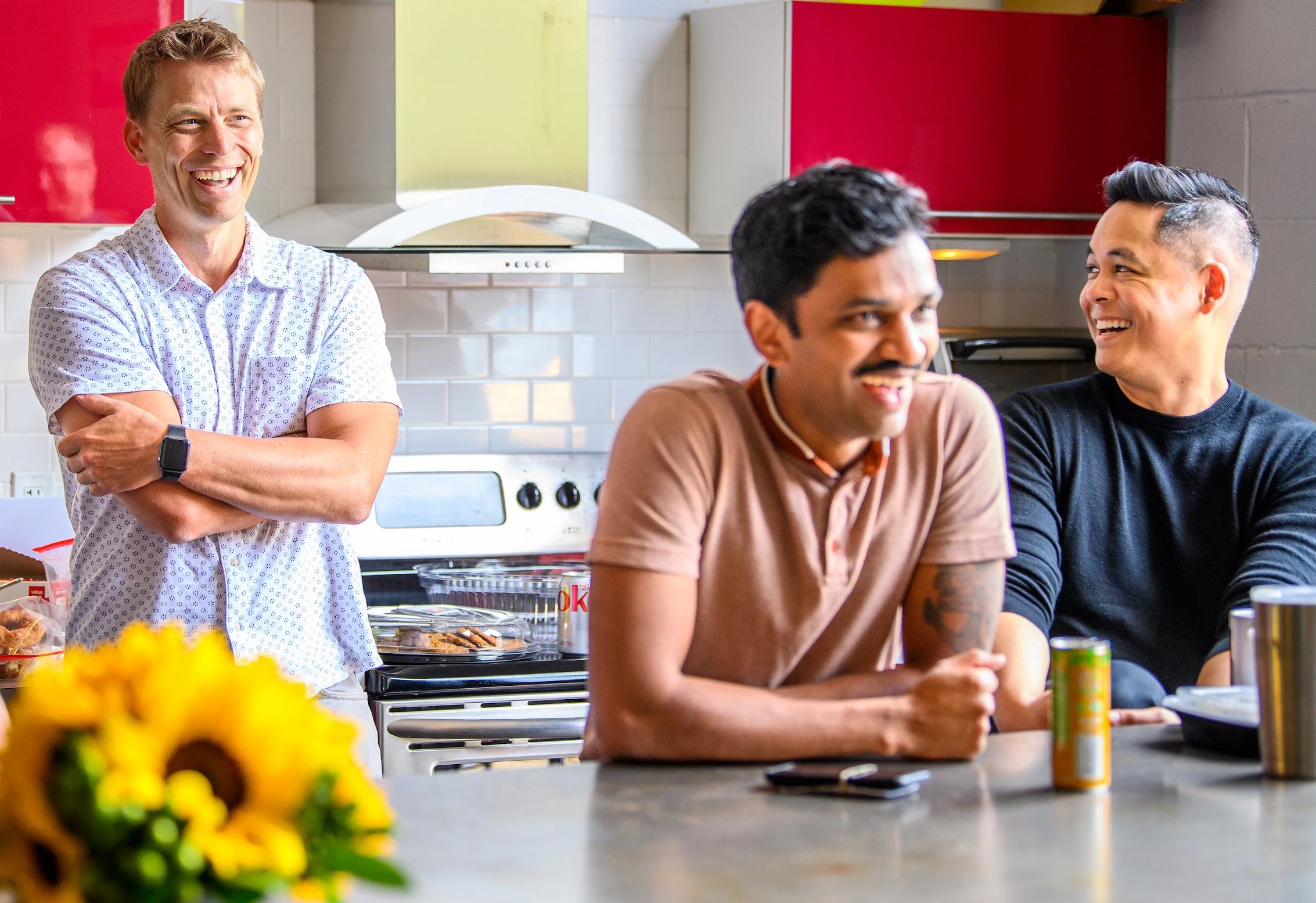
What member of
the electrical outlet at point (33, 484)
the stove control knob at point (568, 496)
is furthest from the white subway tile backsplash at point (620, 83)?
the electrical outlet at point (33, 484)

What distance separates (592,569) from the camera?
1534 mm

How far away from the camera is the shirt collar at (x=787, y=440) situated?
1581 millimetres

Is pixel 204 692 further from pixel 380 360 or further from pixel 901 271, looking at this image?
pixel 380 360

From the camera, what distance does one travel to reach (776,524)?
157cm

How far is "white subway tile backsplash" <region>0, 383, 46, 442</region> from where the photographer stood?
10.9 feet

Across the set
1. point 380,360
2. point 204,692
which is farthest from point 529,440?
point 204,692

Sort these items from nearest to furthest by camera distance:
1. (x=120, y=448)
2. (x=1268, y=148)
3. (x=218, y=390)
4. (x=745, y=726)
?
(x=745, y=726)
(x=120, y=448)
(x=218, y=390)
(x=1268, y=148)

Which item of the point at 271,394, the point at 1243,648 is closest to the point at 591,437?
the point at 271,394

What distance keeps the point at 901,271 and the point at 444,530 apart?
2.12 m

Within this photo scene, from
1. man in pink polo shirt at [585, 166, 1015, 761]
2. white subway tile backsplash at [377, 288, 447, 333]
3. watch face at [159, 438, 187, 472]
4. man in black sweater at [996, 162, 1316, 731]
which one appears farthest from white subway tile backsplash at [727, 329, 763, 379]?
man in pink polo shirt at [585, 166, 1015, 761]

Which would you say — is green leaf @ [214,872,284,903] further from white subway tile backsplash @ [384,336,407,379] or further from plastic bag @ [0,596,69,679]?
white subway tile backsplash @ [384,336,407,379]

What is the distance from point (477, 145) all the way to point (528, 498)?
0.91m

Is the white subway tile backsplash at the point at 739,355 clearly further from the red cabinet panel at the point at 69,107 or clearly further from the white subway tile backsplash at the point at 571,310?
the red cabinet panel at the point at 69,107

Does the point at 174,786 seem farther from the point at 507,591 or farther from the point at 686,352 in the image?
the point at 686,352
